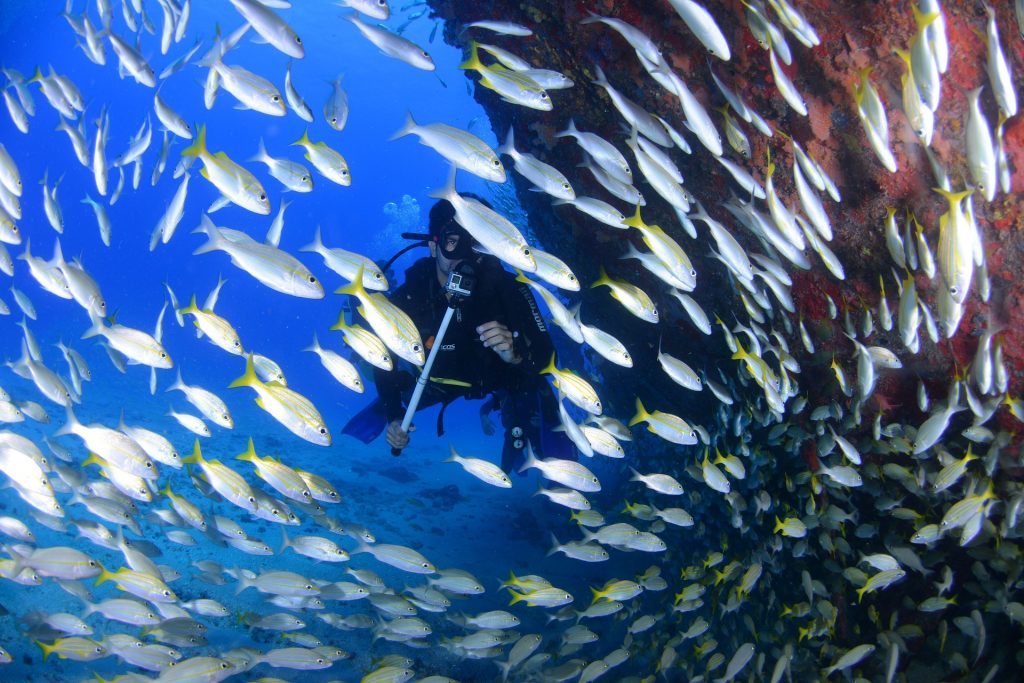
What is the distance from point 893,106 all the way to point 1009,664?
4.36 meters

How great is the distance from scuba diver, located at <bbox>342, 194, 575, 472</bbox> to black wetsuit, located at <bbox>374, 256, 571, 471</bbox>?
0.01 meters

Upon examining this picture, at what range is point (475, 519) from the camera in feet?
38.6

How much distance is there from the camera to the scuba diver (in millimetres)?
5426

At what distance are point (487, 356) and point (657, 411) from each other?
2139 millimetres

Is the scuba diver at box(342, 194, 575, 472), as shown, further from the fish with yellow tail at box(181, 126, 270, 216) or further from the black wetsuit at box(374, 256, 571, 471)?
the fish with yellow tail at box(181, 126, 270, 216)

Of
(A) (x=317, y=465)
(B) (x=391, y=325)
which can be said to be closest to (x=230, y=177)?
(B) (x=391, y=325)

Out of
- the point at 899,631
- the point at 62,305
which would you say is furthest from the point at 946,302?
the point at 62,305

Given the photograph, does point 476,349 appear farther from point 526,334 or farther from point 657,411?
point 657,411

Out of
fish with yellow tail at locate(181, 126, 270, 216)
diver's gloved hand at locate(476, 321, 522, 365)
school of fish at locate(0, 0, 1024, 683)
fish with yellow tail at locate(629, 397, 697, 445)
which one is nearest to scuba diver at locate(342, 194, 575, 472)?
diver's gloved hand at locate(476, 321, 522, 365)

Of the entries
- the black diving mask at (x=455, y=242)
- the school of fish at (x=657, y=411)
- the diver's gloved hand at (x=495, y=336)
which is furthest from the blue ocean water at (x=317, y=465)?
the diver's gloved hand at (x=495, y=336)

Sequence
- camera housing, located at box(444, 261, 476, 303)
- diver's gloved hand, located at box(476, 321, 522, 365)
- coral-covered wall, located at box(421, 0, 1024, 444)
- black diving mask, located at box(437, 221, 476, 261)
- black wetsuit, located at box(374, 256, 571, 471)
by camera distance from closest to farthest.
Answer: coral-covered wall, located at box(421, 0, 1024, 444)
camera housing, located at box(444, 261, 476, 303)
diver's gloved hand, located at box(476, 321, 522, 365)
black diving mask, located at box(437, 221, 476, 261)
black wetsuit, located at box(374, 256, 571, 471)

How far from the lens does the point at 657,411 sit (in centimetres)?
417

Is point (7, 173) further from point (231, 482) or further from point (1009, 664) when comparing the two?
point (1009, 664)

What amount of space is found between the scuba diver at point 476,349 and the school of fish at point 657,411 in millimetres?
1042
